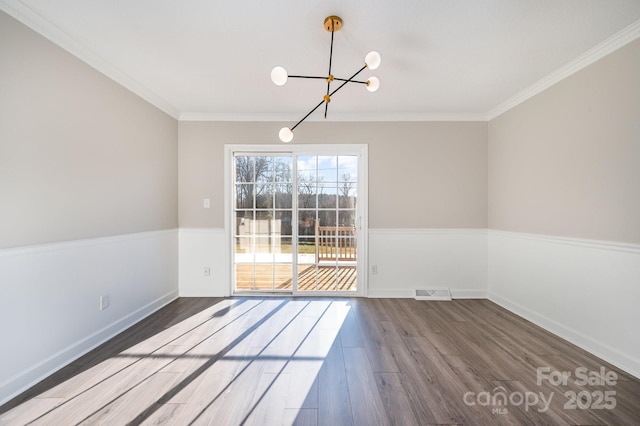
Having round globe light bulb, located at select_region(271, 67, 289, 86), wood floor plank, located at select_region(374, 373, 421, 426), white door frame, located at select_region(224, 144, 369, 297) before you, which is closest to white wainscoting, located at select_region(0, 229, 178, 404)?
white door frame, located at select_region(224, 144, 369, 297)

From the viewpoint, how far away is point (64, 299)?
202 cm

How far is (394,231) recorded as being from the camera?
11.9 feet

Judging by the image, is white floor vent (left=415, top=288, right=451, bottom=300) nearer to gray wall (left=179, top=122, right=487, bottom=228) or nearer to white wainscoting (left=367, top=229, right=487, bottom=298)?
white wainscoting (left=367, top=229, right=487, bottom=298)

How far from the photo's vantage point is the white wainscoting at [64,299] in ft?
5.53

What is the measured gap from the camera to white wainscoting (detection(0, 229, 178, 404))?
5.53 feet

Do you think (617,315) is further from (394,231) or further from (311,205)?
(311,205)

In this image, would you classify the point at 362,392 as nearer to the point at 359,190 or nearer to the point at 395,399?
the point at 395,399

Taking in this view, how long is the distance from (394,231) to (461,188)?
3.56 feet

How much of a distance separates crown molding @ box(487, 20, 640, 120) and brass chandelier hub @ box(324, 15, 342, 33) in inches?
83.0

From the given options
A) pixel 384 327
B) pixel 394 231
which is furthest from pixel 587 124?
pixel 384 327

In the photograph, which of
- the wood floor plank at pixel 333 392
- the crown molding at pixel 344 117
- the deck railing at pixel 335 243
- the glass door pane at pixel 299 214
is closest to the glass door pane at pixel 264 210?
the glass door pane at pixel 299 214

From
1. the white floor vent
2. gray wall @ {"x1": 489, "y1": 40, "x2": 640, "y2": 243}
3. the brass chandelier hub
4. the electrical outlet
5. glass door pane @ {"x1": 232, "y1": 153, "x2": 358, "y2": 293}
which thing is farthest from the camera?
glass door pane @ {"x1": 232, "y1": 153, "x2": 358, "y2": 293}

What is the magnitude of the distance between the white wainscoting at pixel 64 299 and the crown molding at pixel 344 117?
1691 mm

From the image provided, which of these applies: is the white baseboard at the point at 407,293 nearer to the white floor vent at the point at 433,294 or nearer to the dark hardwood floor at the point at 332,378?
the white floor vent at the point at 433,294
